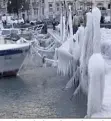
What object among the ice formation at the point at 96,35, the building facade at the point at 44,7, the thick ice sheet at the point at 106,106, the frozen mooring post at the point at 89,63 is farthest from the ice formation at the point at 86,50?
the building facade at the point at 44,7

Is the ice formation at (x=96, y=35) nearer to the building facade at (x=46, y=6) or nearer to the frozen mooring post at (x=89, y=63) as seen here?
the frozen mooring post at (x=89, y=63)

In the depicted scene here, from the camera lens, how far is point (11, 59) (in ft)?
72.8

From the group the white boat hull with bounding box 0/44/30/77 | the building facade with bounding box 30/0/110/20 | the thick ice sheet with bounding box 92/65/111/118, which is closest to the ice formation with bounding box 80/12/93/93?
the thick ice sheet with bounding box 92/65/111/118

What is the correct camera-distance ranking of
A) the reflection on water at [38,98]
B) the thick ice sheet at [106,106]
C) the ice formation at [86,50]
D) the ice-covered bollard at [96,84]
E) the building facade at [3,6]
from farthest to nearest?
the building facade at [3,6] → the reflection on water at [38,98] → the ice formation at [86,50] → the ice-covered bollard at [96,84] → the thick ice sheet at [106,106]

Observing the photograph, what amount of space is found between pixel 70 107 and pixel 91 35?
100 inches

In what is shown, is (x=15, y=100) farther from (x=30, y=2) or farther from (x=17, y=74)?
(x=30, y=2)

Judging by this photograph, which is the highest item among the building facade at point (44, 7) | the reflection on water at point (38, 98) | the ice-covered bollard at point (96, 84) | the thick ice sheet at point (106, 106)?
the ice-covered bollard at point (96, 84)

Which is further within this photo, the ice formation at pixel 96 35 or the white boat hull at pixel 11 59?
the white boat hull at pixel 11 59

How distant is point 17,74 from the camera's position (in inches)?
888

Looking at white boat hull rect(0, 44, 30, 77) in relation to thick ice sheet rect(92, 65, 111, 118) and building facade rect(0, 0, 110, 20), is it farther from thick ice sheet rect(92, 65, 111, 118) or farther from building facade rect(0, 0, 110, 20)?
building facade rect(0, 0, 110, 20)

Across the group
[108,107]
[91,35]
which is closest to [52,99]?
[91,35]

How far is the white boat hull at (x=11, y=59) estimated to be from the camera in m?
21.9

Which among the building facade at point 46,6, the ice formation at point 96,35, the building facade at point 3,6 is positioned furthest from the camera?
the building facade at point 46,6

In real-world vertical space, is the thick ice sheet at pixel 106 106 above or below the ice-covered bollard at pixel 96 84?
below
